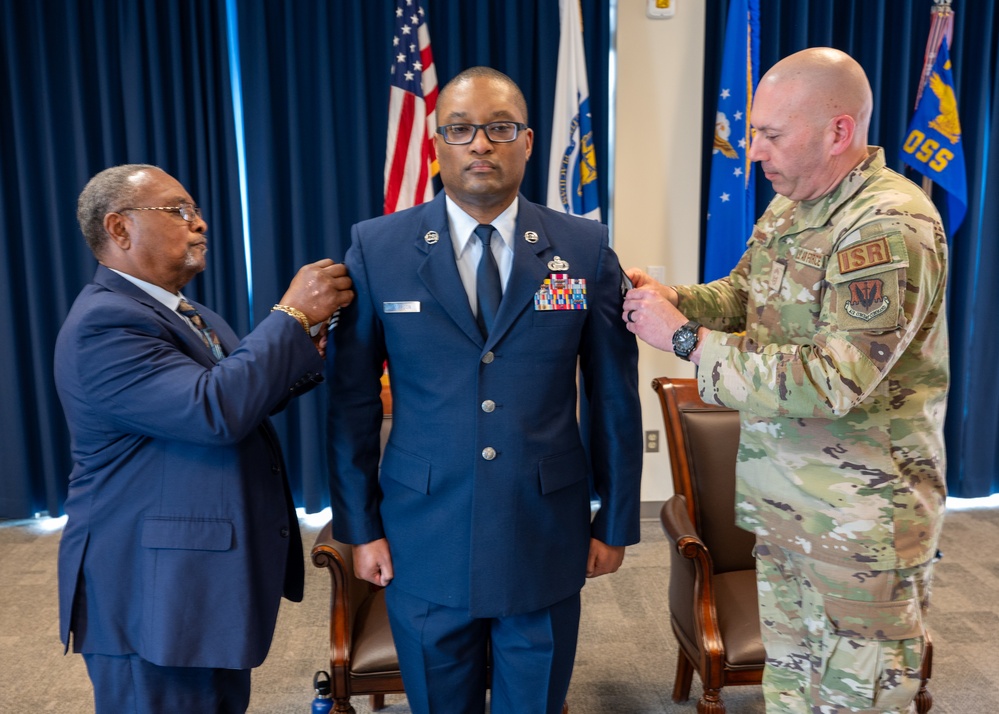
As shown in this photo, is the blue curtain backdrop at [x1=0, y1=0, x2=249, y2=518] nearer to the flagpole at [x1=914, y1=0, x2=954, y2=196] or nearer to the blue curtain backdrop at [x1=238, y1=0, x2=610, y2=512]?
the blue curtain backdrop at [x1=238, y1=0, x2=610, y2=512]

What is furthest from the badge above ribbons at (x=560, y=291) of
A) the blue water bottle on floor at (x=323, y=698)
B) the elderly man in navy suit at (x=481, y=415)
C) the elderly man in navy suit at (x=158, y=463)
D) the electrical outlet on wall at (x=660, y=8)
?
the electrical outlet on wall at (x=660, y=8)

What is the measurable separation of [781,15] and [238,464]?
3556 millimetres

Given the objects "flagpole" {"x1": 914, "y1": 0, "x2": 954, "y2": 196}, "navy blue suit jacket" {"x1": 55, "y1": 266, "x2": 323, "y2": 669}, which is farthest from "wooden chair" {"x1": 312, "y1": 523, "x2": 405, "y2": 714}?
"flagpole" {"x1": 914, "y1": 0, "x2": 954, "y2": 196}

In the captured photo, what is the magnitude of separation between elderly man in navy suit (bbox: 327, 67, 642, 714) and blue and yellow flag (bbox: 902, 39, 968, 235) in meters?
2.99

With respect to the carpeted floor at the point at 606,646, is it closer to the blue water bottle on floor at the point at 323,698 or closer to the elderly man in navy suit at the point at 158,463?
the blue water bottle on floor at the point at 323,698

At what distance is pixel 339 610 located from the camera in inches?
84.6

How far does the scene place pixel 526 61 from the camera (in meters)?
4.02

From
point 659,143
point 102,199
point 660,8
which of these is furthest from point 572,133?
point 102,199

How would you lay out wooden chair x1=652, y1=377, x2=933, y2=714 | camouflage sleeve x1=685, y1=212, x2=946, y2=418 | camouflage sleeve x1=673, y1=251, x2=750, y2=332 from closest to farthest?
camouflage sleeve x1=685, y1=212, x2=946, y2=418, camouflage sleeve x1=673, y1=251, x2=750, y2=332, wooden chair x1=652, y1=377, x2=933, y2=714

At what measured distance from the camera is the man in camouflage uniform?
5.13 ft

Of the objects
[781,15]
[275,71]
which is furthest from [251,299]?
[781,15]

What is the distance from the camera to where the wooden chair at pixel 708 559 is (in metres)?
2.20

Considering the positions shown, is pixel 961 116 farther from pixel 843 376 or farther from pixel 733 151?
pixel 843 376

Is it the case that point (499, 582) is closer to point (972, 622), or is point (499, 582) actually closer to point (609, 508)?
point (609, 508)
